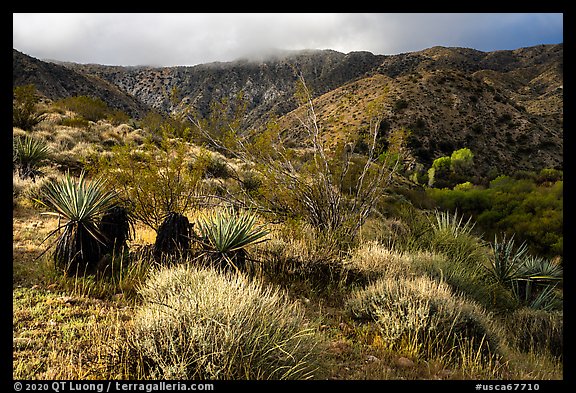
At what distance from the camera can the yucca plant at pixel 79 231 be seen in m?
5.10

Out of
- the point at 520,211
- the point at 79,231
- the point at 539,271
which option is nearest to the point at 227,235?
the point at 79,231

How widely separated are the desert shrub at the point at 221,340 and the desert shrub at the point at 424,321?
1370mm

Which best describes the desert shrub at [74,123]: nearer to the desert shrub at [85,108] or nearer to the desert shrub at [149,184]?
the desert shrub at [85,108]

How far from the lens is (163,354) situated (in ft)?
10.0

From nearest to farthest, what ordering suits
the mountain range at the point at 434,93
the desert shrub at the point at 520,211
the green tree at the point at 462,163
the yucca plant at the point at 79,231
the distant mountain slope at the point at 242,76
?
the yucca plant at the point at 79,231, the desert shrub at the point at 520,211, the green tree at the point at 462,163, the mountain range at the point at 434,93, the distant mountain slope at the point at 242,76

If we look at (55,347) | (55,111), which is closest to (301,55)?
(55,111)

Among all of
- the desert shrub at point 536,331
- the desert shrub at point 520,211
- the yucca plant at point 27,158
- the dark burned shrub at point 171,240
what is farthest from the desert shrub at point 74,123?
the desert shrub at point 536,331

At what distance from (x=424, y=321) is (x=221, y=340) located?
9.22 ft

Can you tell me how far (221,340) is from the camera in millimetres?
3023

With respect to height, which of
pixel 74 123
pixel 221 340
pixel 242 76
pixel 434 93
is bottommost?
pixel 221 340

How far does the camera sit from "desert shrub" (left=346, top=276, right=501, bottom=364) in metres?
4.25

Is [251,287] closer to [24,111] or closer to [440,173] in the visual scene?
[24,111]

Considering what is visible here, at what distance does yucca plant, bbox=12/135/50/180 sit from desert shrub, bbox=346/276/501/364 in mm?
10645

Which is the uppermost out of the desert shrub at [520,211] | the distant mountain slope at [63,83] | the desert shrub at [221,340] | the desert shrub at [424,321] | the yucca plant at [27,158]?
the distant mountain slope at [63,83]
